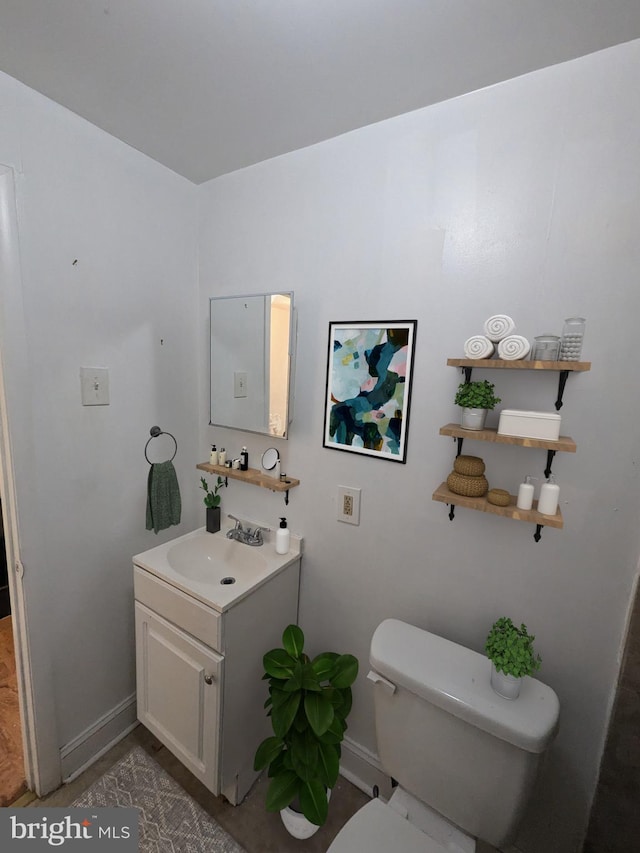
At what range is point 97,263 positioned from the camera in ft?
4.34

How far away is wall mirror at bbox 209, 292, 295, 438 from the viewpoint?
1.39 metres

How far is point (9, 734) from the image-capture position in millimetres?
1578

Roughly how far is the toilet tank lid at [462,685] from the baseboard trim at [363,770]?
2.19 feet

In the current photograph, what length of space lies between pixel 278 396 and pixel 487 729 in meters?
1.18

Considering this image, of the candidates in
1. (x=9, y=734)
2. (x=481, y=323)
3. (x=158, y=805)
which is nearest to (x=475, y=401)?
(x=481, y=323)

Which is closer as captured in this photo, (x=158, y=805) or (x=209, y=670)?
(x=209, y=670)

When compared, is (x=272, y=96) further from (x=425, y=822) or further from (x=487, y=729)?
(x=425, y=822)

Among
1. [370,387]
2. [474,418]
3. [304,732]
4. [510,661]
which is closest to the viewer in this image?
[510,661]

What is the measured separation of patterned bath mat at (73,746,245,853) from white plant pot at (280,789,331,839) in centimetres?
18

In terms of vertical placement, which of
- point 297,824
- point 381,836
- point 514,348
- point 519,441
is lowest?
point 297,824

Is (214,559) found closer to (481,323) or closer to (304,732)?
(304,732)

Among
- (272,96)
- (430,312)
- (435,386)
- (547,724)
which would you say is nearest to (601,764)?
(547,724)

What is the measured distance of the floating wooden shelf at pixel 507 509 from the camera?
36.9 inches

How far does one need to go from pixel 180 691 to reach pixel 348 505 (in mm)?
920
